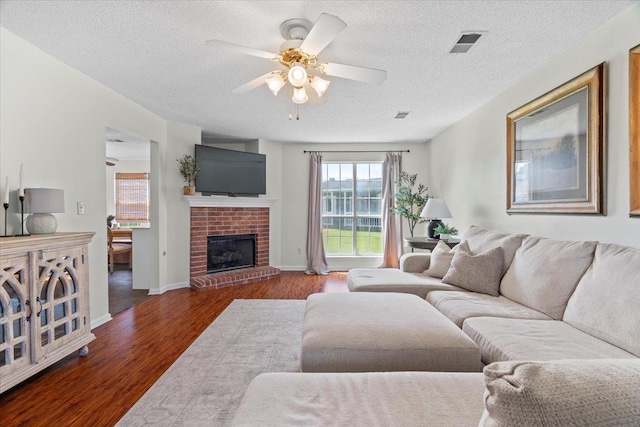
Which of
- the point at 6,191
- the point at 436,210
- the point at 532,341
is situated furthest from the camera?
the point at 436,210

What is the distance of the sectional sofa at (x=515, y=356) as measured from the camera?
2.06 ft

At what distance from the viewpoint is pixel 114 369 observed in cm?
225

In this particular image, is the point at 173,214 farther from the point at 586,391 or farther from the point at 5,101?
the point at 586,391

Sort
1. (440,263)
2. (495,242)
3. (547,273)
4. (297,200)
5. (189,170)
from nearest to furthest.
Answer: (547,273) < (495,242) < (440,263) < (189,170) < (297,200)

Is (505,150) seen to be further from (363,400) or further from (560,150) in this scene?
(363,400)

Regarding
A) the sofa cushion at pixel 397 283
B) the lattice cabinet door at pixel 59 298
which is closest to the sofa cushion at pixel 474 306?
the sofa cushion at pixel 397 283

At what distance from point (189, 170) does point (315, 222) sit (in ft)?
7.51

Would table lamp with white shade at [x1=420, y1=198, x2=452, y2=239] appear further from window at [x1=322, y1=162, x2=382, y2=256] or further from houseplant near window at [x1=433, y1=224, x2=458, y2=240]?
window at [x1=322, y1=162, x2=382, y2=256]

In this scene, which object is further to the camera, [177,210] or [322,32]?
[177,210]

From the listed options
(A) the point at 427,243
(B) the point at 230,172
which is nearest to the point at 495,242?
(A) the point at 427,243

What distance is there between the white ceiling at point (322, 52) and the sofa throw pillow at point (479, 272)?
1.61m

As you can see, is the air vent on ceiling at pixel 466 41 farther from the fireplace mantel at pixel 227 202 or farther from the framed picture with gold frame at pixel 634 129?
the fireplace mantel at pixel 227 202

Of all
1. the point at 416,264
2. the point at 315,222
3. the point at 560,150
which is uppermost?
the point at 560,150

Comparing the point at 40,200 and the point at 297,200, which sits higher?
the point at 297,200
